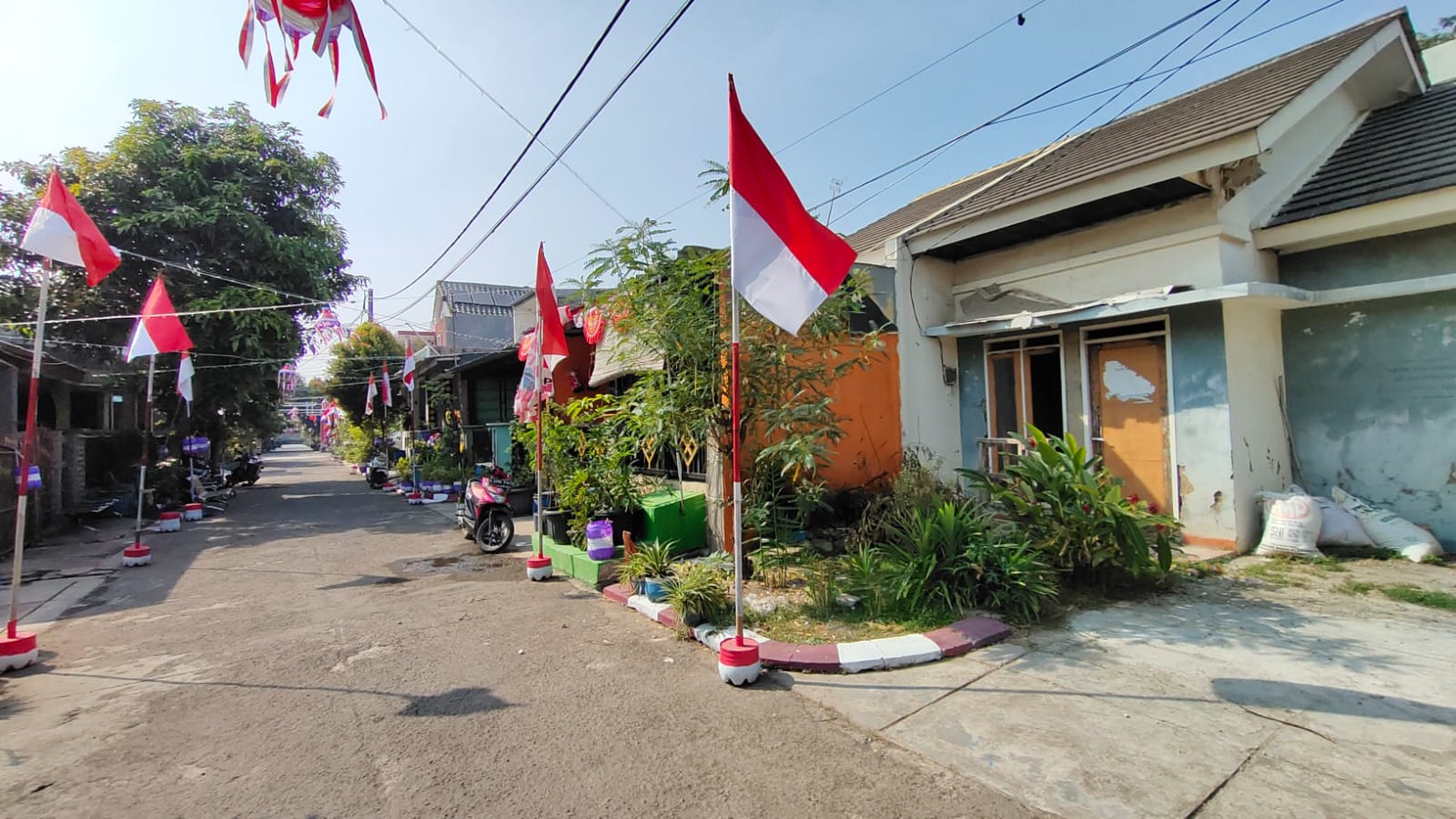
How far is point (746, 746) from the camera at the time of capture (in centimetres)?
320

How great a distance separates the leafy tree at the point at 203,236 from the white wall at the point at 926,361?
44.9 ft

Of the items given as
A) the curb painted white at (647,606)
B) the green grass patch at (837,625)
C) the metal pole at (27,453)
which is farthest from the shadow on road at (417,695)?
the green grass patch at (837,625)

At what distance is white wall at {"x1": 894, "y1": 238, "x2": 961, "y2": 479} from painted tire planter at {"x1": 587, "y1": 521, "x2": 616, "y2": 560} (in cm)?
397

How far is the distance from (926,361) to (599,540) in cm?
490

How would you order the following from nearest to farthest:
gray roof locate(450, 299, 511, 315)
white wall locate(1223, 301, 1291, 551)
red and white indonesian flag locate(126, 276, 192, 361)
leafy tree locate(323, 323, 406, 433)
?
1. white wall locate(1223, 301, 1291, 551)
2. red and white indonesian flag locate(126, 276, 192, 361)
3. leafy tree locate(323, 323, 406, 433)
4. gray roof locate(450, 299, 511, 315)

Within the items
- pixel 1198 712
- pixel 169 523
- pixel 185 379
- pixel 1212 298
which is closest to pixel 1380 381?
pixel 1212 298

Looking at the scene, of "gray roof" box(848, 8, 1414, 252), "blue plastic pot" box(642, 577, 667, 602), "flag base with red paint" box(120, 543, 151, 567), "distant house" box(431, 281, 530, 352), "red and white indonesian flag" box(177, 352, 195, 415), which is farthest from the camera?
"distant house" box(431, 281, 530, 352)

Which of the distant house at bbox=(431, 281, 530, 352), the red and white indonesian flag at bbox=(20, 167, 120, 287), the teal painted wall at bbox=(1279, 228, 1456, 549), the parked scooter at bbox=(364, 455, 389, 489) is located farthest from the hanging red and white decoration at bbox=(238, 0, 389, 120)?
the distant house at bbox=(431, 281, 530, 352)

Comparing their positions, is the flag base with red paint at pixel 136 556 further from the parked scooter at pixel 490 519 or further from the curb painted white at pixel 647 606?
the curb painted white at pixel 647 606

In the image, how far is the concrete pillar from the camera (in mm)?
8258

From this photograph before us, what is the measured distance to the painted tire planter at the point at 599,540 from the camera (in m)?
6.73

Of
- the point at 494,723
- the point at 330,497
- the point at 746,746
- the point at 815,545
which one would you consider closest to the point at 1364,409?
the point at 815,545

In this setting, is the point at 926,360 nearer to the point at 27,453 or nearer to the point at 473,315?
the point at 27,453

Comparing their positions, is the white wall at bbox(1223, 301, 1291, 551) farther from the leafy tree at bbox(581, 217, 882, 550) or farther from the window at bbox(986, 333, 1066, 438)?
the leafy tree at bbox(581, 217, 882, 550)
